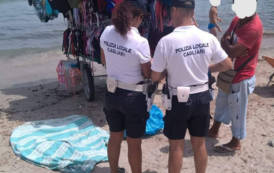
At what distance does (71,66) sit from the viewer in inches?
241

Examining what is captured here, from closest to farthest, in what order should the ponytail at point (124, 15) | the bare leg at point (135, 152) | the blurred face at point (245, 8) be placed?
1. the ponytail at point (124, 15)
2. the bare leg at point (135, 152)
3. the blurred face at point (245, 8)

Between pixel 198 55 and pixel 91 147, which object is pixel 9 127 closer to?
pixel 91 147

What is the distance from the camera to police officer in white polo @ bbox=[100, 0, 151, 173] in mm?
2883

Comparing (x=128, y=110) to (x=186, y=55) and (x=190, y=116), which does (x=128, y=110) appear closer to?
(x=190, y=116)

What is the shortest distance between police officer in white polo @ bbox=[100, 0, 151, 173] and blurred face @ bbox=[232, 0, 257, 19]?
3.84ft

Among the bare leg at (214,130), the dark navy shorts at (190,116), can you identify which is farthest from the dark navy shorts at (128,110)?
the bare leg at (214,130)

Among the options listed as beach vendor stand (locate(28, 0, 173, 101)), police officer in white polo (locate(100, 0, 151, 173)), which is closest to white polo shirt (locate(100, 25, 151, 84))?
police officer in white polo (locate(100, 0, 151, 173))

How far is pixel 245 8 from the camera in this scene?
345 cm

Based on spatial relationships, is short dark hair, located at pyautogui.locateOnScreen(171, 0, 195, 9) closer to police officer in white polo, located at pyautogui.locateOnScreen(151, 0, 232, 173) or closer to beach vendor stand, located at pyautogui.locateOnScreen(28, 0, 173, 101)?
police officer in white polo, located at pyautogui.locateOnScreen(151, 0, 232, 173)

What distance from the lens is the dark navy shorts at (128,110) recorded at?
301 centimetres

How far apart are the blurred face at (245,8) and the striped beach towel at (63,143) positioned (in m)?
2.33

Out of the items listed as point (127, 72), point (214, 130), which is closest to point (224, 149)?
point (214, 130)

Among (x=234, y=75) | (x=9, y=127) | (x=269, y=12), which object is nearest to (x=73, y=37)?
(x=9, y=127)

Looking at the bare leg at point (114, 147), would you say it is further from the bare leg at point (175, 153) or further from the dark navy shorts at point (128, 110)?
the bare leg at point (175, 153)
